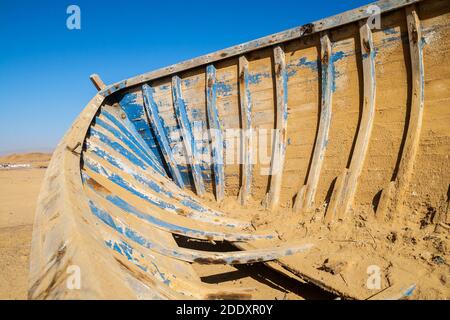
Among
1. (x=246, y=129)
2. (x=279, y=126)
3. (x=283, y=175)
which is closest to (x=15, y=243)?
(x=246, y=129)

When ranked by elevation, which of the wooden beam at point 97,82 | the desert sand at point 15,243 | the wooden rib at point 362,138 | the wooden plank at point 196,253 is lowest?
the desert sand at point 15,243

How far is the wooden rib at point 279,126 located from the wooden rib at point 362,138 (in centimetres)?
69

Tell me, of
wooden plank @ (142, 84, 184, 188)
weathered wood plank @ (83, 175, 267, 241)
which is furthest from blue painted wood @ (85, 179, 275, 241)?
wooden plank @ (142, 84, 184, 188)

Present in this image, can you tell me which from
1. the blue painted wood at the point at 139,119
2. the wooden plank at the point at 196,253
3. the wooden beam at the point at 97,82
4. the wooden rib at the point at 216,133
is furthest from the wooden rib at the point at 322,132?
the wooden beam at the point at 97,82

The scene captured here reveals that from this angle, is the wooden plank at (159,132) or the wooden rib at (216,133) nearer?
the wooden rib at (216,133)

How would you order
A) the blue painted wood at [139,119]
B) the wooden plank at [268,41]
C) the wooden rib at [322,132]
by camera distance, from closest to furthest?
the wooden plank at [268,41] < the wooden rib at [322,132] < the blue painted wood at [139,119]

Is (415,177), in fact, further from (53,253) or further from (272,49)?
(53,253)

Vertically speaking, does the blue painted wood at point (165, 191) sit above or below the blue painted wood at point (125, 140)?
below

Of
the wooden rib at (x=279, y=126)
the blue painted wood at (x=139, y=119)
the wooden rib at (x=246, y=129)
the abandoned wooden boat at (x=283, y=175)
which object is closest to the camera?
the abandoned wooden boat at (x=283, y=175)

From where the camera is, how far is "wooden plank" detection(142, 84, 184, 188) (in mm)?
4535

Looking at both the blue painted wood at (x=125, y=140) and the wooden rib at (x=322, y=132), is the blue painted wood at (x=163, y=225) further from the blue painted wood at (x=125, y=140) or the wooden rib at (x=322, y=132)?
the blue painted wood at (x=125, y=140)

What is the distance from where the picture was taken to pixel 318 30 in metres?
3.15

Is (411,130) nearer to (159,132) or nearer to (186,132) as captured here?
(186,132)

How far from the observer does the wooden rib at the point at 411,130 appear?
2623mm
